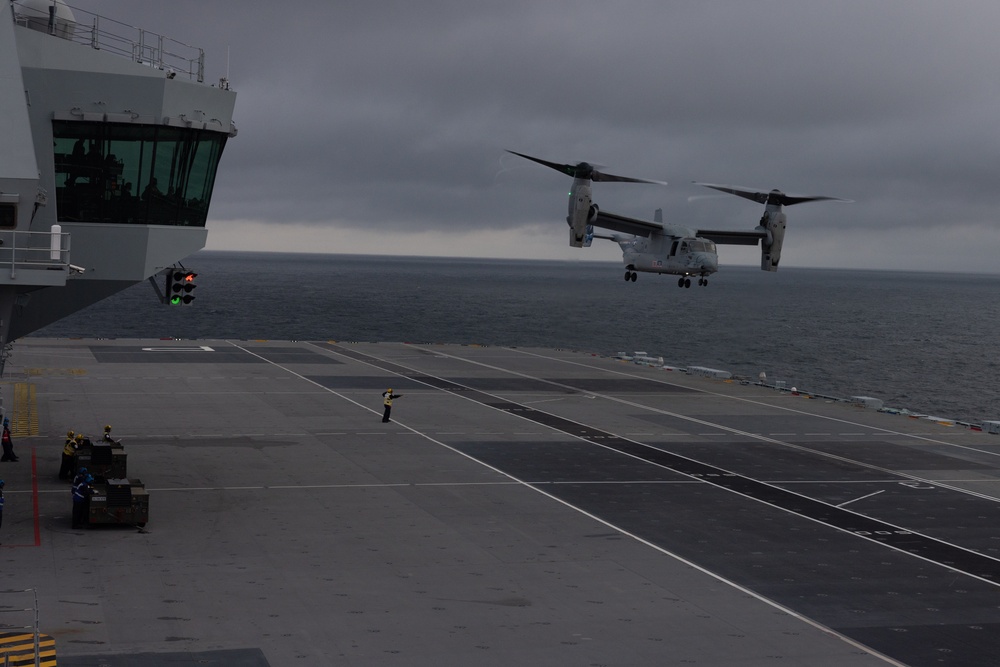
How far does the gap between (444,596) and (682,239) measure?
56549mm

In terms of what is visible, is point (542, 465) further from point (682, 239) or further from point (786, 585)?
point (682, 239)

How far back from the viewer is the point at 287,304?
195375 mm

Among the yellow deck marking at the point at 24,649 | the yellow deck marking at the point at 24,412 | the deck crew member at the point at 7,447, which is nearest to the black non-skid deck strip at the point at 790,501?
the yellow deck marking at the point at 24,649

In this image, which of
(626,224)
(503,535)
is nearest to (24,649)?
(503,535)

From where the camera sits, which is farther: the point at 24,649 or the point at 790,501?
the point at 790,501

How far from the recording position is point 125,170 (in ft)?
101

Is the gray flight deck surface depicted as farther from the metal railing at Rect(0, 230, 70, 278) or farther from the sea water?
the sea water

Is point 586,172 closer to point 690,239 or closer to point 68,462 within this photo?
point 690,239

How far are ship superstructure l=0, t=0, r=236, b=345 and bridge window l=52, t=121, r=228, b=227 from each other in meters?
0.03

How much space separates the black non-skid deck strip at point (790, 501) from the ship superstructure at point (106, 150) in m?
20.4

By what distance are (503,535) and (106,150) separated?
15.6 metres

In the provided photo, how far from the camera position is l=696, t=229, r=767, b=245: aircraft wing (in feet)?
260

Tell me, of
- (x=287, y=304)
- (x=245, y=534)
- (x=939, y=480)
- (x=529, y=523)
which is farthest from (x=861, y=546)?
(x=287, y=304)

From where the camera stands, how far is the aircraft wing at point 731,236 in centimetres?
7912
